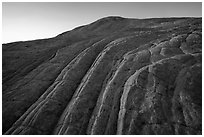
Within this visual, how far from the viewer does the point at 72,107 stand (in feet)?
60.2

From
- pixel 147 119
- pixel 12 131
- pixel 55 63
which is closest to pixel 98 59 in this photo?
pixel 55 63

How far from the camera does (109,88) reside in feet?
64.2

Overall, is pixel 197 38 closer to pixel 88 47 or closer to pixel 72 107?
pixel 88 47

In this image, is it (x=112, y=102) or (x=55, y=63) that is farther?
(x=55, y=63)

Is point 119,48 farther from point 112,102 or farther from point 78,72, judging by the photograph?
point 112,102

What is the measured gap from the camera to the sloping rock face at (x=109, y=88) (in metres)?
16.2

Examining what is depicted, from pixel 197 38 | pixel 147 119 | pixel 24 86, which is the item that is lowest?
pixel 147 119

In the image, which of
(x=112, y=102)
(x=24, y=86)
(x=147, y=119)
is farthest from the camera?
(x=24, y=86)

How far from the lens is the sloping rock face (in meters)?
16.2

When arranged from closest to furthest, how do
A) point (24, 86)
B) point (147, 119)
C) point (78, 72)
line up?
1. point (147, 119)
2. point (24, 86)
3. point (78, 72)

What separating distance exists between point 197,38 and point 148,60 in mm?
8341

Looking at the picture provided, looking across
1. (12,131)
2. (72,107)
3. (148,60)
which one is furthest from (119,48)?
(12,131)

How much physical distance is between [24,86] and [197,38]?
22.5 metres

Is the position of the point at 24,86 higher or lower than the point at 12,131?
higher
